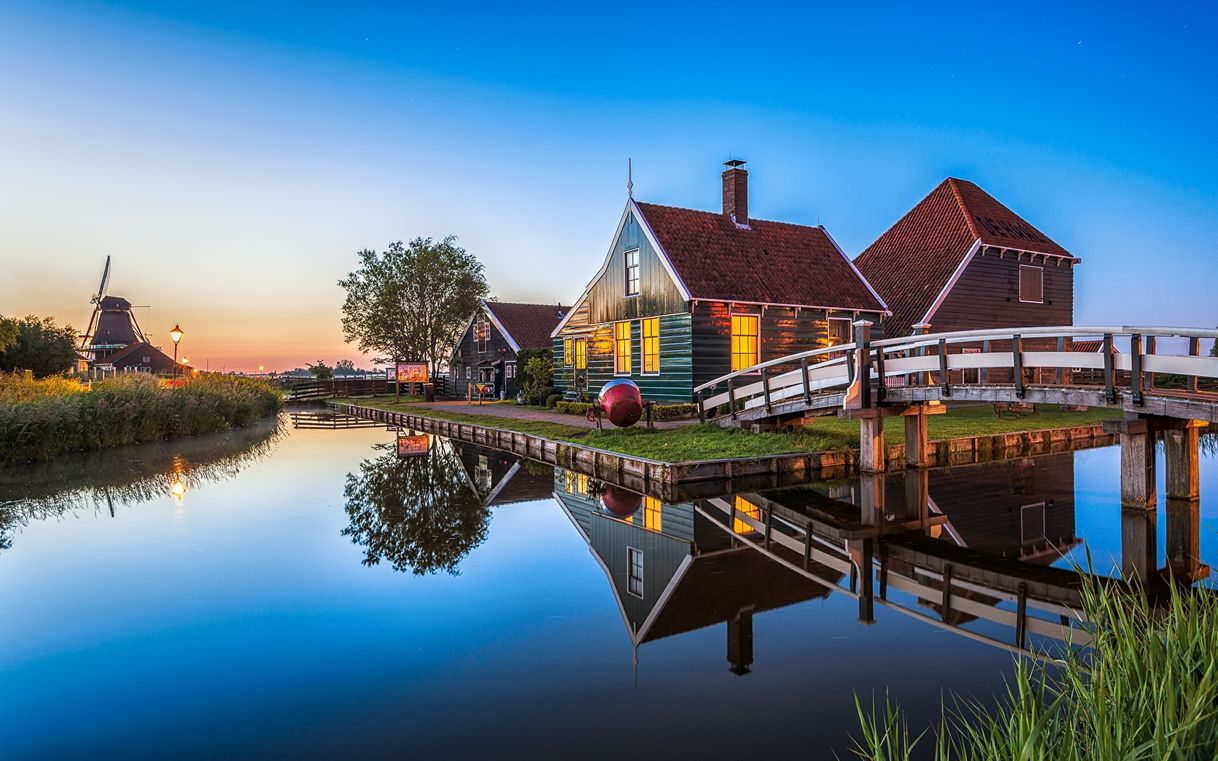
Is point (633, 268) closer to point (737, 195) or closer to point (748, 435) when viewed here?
point (737, 195)

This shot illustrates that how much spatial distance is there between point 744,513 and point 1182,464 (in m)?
6.68

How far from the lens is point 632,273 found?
23.9m

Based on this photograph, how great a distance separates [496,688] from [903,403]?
1078 centimetres

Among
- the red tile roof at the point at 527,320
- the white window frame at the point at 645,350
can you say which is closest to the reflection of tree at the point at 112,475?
the white window frame at the point at 645,350

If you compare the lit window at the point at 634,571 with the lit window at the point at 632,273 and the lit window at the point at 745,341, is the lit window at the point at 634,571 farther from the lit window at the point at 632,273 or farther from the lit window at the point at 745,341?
the lit window at the point at 632,273

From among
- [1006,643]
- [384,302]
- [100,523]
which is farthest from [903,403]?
[384,302]

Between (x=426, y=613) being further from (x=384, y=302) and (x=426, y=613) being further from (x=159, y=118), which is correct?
(x=384, y=302)

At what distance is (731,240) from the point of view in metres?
24.3

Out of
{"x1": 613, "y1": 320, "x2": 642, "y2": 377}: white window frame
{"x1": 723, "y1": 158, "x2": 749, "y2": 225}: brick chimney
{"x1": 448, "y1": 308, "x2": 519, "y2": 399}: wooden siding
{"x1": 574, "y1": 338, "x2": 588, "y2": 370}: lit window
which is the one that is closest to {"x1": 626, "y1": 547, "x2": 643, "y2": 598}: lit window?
{"x1": 613, "y1": 320, "x2": 642, "y2": 377}: white window frame

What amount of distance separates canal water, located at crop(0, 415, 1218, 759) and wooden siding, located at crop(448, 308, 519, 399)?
26.3 m

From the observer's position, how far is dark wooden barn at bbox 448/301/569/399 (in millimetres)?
39281

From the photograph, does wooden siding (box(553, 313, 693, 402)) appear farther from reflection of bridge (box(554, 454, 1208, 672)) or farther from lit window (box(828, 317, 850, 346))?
reflection of bridge (box(554, 454, 1208, 672))

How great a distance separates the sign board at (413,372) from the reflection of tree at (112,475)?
1960 cm

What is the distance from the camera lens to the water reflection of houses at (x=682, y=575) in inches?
256
